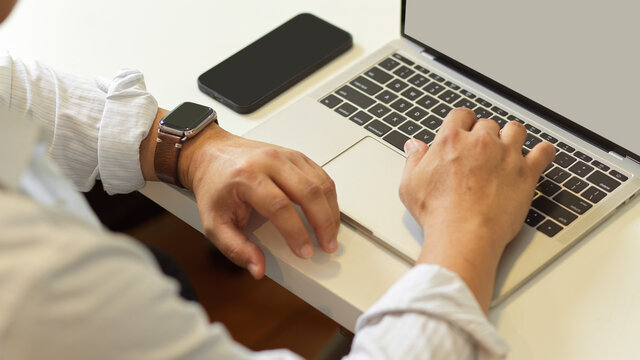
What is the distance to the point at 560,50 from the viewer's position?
2.84 ft

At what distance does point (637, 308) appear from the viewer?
73 centimetres

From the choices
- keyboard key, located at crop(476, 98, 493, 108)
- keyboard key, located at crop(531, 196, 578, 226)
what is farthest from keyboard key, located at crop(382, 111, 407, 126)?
keyboard key, located at crop(531, 196, 578, 226)

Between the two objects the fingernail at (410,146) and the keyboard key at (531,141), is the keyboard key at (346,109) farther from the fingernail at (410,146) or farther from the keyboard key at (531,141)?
the keyboard key at (531,141)

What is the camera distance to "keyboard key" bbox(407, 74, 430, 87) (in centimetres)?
98

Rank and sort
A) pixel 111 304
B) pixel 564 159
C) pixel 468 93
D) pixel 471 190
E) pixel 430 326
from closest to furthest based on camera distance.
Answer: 1. pixel 111 304
2. pixel 430 326
3. pixel 471 190
4. pixel 564 159
5. pixel 468 93

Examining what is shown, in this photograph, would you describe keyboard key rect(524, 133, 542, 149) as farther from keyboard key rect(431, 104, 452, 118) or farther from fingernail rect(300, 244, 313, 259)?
fingernail rect(300, 244, 313, 259)

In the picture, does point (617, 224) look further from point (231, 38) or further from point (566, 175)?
point (231, 38)

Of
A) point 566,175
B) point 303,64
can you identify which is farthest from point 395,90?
point 566,175

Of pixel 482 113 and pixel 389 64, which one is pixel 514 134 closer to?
pixel 482 113

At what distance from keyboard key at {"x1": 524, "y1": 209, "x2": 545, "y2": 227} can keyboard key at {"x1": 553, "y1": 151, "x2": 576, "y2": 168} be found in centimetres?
9

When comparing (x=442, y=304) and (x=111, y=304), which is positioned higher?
(x=111, y=304)

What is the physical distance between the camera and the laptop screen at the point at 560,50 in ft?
2.64

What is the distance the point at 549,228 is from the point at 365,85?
1.09 feet

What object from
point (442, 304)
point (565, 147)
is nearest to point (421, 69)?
point (565, 147)
